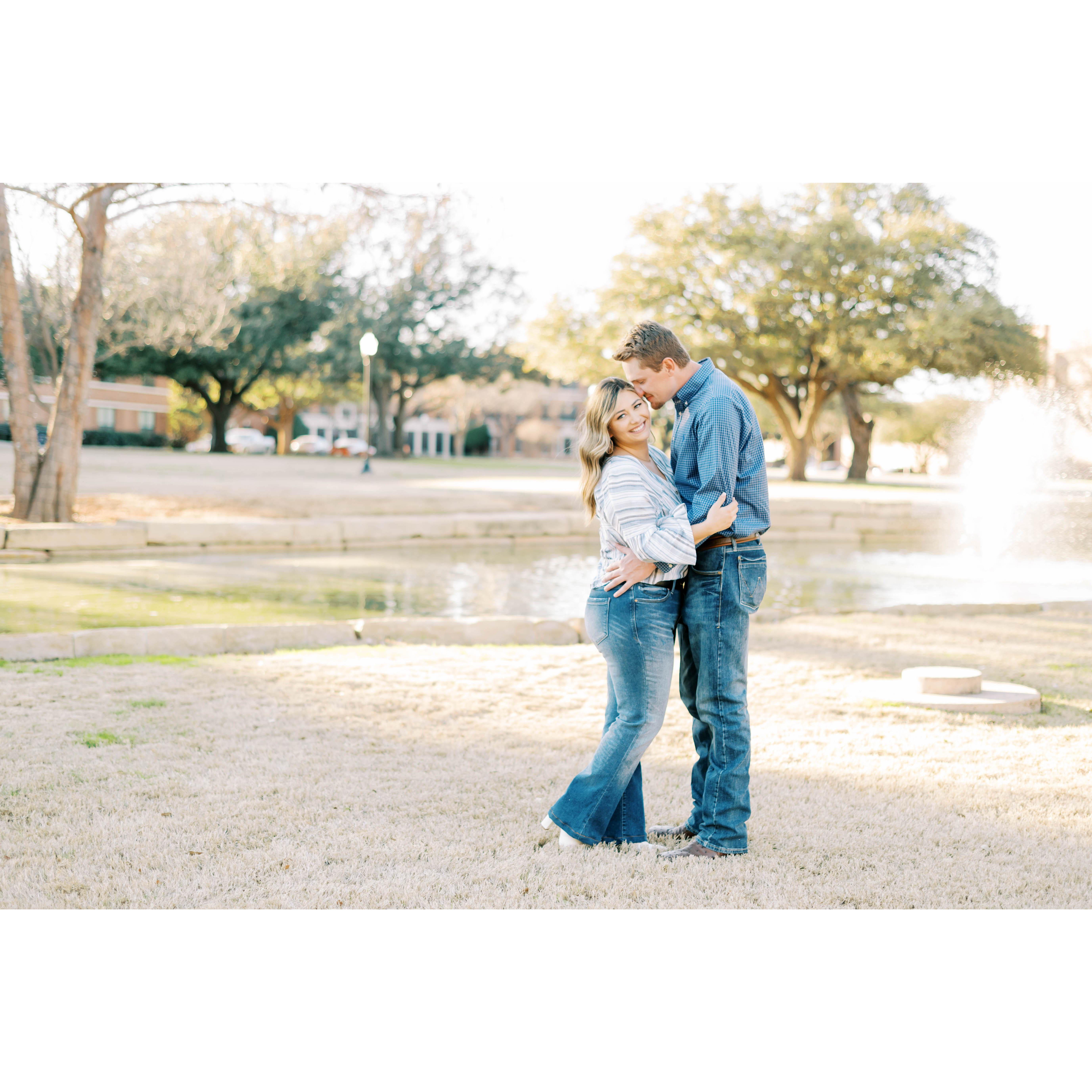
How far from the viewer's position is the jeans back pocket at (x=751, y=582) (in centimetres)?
319

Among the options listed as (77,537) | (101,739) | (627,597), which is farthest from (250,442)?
(627,597)

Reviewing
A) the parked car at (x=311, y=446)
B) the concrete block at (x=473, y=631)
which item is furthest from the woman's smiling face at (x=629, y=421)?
the parked car at (x=311, y=446)

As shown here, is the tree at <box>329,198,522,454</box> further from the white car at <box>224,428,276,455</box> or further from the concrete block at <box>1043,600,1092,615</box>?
the concrete block at <box>1043,600,1092,615</box>

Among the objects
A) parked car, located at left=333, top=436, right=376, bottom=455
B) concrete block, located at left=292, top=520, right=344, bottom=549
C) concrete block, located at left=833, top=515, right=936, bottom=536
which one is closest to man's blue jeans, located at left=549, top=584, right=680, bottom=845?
concrete block, located at left=292, top=520, right=344, bottom=549

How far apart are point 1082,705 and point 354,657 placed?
4.01m

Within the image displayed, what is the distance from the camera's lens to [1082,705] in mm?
5461

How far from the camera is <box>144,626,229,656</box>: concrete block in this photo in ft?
21.2

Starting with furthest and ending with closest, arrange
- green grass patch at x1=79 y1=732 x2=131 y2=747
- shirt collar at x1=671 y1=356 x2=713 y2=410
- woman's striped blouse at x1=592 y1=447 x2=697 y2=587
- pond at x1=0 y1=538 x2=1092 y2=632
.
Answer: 1. pond at x1=0 y1=538 x2=1092 y2=632
2. green grass patch at x1=79 y1=732 x2=131 y2=747
3. shirt collar at x1=671 y1=356 x2=713 y2=410
4. woman's striped blouse at x1=592 y1=447 x2=697 y2=587

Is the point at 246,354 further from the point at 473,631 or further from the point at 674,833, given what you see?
the point at 674,833

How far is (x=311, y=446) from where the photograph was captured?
184 feet

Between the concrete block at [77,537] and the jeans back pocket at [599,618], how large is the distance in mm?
9918

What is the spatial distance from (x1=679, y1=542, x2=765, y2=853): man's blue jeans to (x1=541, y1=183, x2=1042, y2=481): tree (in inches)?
953

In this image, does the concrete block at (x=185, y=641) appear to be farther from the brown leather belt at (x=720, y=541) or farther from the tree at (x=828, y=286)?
the tree at (x=828, y=286)
